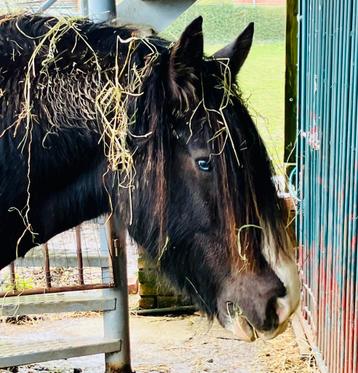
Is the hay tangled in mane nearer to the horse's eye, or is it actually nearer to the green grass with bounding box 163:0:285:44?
the horse's eye

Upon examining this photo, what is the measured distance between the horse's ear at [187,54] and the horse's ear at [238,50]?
0.16 metres

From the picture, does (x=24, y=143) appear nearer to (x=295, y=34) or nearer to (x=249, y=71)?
(x=295, y=34)

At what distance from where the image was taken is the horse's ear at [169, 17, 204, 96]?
1807 mm

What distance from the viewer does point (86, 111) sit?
6.65 ft

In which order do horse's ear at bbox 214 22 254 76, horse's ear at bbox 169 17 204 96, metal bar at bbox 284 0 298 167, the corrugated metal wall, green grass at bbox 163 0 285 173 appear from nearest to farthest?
1. horse's ear at bbox 169 17 204 96
2. horse's ear at bbox 214 22 254 76
3. the corrugated metal wall
4. metal bar at bbox 284 0 298 167
5. green grass at bbox 163 0 285 173

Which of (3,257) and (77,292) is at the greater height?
(3,257)

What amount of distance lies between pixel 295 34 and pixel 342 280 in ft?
6.66

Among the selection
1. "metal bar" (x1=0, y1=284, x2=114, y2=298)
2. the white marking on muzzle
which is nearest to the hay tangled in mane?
the white marking on muzzle

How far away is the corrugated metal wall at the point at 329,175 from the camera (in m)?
2.84

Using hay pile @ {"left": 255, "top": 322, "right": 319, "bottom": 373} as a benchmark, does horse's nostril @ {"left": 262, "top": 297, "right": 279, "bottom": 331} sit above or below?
above

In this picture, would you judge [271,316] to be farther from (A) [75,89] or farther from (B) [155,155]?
(A) [75,89]

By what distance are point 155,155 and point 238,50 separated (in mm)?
437

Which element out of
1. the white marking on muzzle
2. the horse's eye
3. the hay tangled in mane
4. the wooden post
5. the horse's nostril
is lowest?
the wooden post

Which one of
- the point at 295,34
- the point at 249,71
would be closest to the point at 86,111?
the point at 295,34
